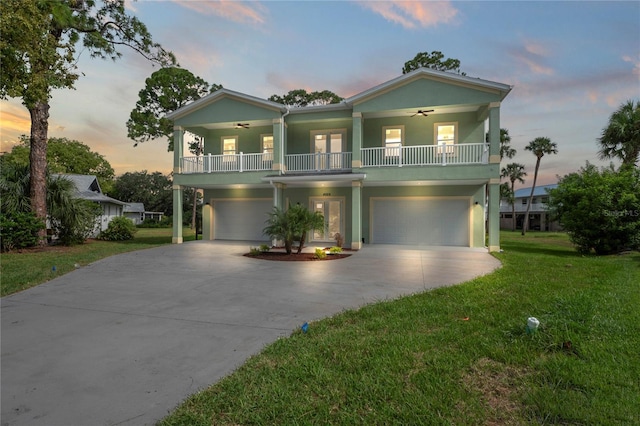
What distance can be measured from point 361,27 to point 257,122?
21.9ft

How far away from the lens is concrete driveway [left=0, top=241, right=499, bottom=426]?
273 cm

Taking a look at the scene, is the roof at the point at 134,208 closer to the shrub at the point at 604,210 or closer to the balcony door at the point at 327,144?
the balcony door at the point at 327,144

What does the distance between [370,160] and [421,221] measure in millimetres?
4089

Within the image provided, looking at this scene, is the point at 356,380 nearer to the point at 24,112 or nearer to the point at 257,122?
the point at 257,122

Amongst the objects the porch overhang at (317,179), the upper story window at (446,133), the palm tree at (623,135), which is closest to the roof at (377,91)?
the upper story window at (446,133)

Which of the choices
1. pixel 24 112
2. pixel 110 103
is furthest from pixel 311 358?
pixel 110 103

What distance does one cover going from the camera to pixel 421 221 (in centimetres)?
1554

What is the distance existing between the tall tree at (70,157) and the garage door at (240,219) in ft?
106

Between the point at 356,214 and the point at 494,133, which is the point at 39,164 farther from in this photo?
the point at 494,133

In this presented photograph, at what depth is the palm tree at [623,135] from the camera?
17656 mm

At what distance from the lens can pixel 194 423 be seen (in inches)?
91.0

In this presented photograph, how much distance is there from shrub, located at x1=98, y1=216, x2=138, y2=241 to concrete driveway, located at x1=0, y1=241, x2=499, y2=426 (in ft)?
36.6

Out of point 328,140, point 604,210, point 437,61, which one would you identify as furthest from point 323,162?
point 437,61

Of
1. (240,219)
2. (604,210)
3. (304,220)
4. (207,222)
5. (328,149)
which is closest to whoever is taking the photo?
(304,220)
